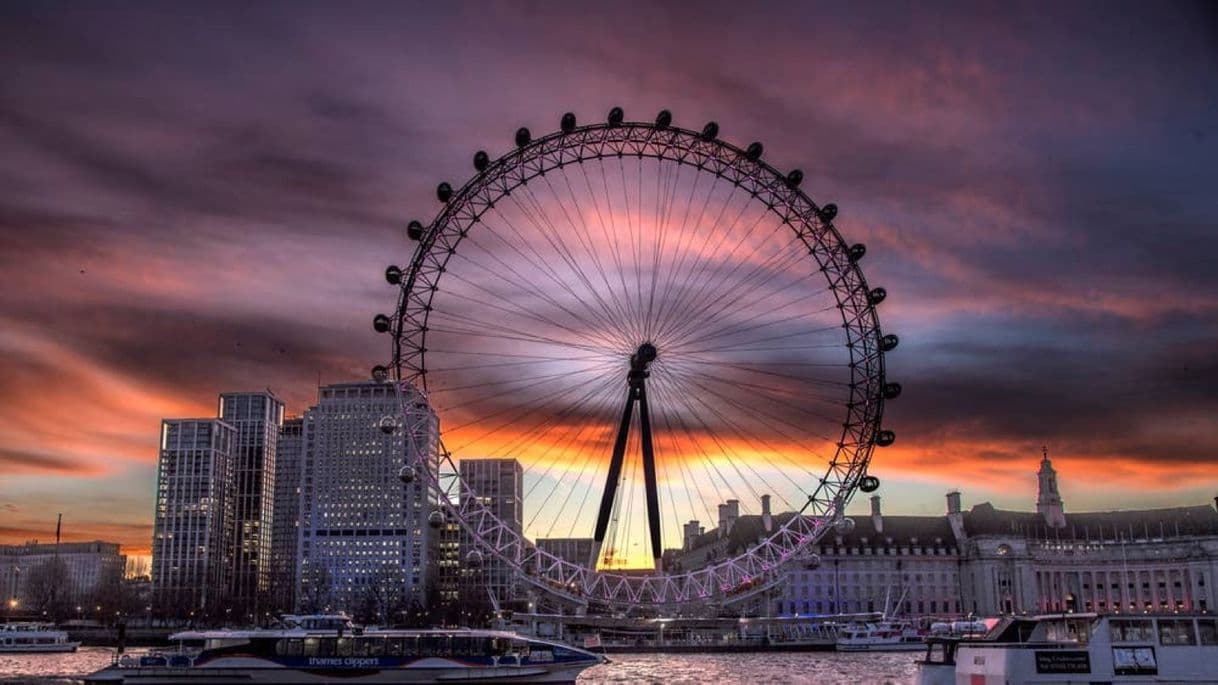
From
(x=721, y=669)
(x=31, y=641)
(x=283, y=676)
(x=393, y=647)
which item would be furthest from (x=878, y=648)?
(x=31, y=641)

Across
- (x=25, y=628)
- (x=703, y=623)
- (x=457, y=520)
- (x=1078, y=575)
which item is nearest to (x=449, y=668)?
(x=457, y=520)

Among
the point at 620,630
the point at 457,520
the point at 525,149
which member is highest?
the point at 525,149

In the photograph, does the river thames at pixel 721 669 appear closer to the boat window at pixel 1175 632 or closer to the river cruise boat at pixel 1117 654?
the river cruise boat at pixel 1117 654

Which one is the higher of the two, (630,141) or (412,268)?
(630,141)

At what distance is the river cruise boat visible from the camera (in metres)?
46.5

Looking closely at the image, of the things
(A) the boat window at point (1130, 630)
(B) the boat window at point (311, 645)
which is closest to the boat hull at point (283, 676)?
(B) the boat window at point (311, 645)

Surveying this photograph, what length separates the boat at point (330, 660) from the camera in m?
64.0

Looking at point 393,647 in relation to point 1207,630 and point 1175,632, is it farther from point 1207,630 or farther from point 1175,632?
point 1207,630

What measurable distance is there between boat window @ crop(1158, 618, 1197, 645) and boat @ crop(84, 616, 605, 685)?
33035mm

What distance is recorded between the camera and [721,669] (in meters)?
94.3

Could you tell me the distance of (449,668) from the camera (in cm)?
6506

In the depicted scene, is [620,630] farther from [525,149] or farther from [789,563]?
[525,149]

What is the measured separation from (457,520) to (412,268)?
1518 cm

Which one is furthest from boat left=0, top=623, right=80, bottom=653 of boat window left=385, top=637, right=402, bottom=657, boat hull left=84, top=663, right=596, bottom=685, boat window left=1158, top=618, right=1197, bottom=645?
boat window left=1158, top=618, right=1197, bottom=645
